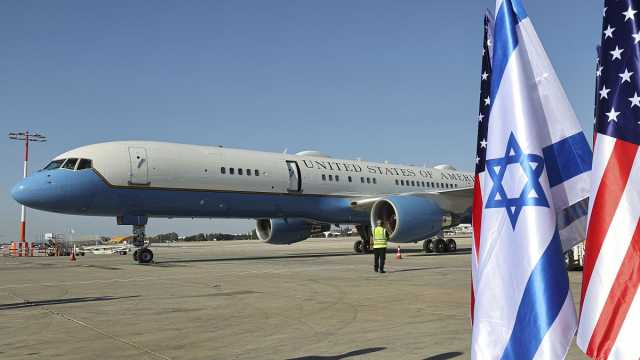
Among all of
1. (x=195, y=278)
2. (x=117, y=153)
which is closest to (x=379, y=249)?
(x=195, y=278)

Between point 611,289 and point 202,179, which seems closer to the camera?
point 611,289

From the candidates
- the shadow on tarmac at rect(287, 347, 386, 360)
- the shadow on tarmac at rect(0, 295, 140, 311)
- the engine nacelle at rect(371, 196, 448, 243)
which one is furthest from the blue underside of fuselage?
the shadow on tarmac at rect(287, 347, 386, 360)

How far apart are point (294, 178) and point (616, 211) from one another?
19.1 m

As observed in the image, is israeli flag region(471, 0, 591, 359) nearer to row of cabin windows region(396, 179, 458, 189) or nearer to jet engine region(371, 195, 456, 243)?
jet engine region(371, 195, 456, 243)

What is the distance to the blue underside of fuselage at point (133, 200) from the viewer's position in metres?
16.9

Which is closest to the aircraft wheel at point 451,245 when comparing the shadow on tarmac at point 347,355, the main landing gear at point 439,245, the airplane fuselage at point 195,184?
the main landing gear at point 439,245

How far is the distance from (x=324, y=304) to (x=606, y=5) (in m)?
6.25

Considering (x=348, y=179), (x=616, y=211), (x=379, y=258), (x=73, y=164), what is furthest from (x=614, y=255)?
(x=348, y=179)

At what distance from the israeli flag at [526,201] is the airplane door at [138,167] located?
16.2 m

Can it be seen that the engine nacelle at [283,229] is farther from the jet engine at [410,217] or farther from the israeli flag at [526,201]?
the israeli flag at [526,201]

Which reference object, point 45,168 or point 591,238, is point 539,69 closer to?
point 591,238

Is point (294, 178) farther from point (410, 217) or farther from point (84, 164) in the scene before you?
point (84, 164)

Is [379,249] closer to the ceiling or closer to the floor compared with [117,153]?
closer to the floor

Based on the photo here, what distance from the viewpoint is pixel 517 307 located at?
8.82ft
